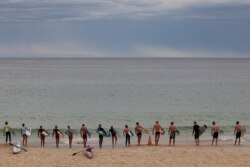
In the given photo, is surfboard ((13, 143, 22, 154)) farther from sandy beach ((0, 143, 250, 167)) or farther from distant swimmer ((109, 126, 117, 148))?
distant swimmer ((109, 126, 117, 148))

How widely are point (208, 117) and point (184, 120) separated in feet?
11.3

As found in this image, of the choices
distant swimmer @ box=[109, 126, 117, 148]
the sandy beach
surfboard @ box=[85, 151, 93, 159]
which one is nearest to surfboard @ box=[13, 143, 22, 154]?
the sandy beach

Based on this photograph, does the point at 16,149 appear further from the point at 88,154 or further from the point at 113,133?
the point at 113,133

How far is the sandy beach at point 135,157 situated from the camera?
21891 mm

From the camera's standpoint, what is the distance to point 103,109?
166 ft

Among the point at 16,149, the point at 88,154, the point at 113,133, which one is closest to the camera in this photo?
the point at 88,154

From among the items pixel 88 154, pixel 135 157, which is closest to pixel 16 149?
pixel 88 154

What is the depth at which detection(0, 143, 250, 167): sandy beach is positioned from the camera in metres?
21.9

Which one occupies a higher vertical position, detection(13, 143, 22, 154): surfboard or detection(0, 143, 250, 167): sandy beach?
detection(13, 143, 22, 154): surfboard

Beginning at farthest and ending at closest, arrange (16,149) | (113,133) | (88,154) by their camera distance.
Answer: (113,133), (16,149), (88,154)

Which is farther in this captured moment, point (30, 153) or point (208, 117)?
point (208, 117)

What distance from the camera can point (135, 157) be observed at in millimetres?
23188

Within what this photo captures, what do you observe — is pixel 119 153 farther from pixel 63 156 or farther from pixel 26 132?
pixel 26 132

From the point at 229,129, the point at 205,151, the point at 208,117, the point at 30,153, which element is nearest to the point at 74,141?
the point at 30,153
